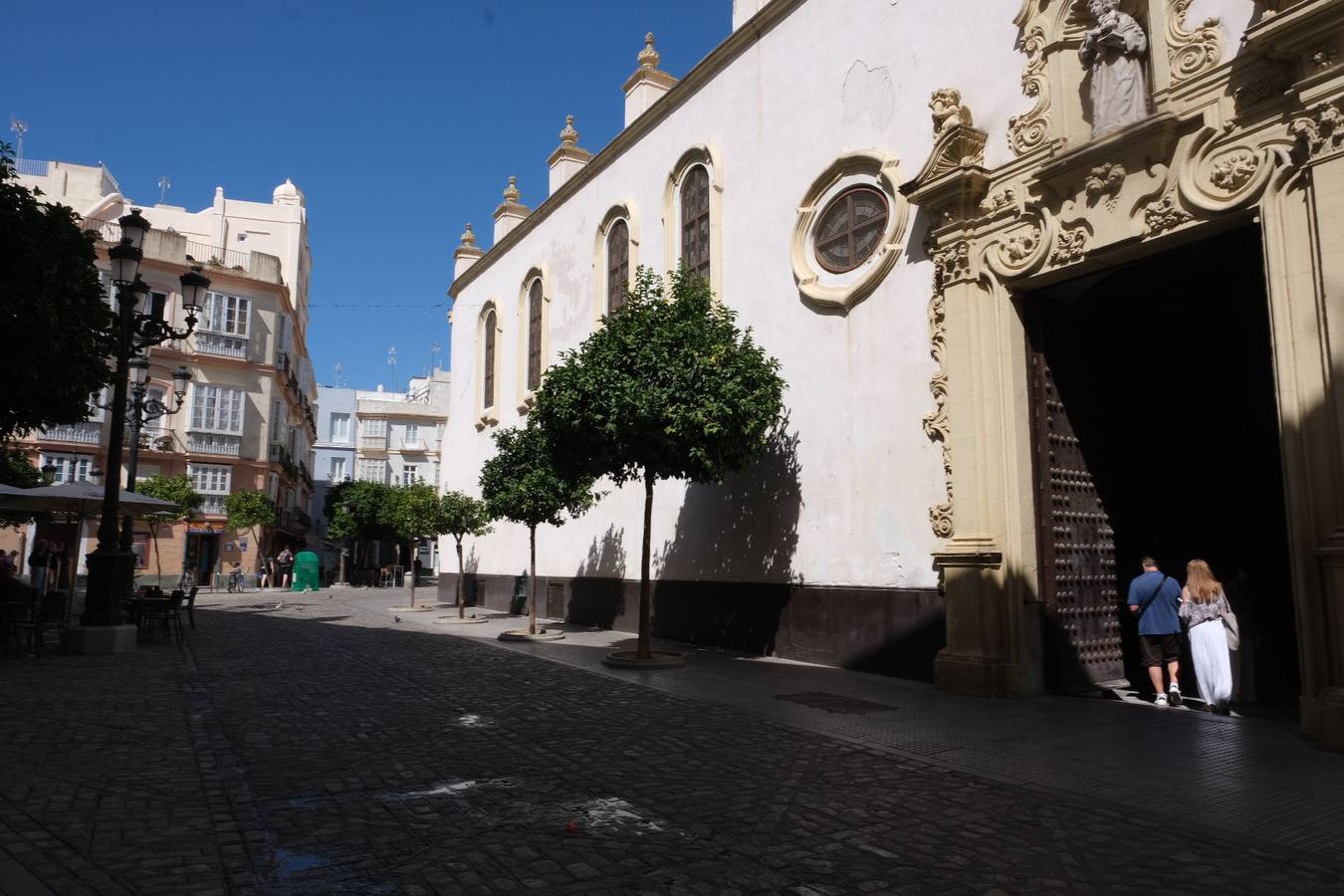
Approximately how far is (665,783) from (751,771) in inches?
25.7

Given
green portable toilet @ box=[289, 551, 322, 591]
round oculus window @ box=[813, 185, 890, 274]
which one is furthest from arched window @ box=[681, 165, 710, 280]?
green portable toilet @ box=[289, 551, 322, 591]

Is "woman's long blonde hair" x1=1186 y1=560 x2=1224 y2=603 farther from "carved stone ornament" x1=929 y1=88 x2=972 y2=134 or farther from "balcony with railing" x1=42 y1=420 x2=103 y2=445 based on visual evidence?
"balcony with railing" x1=42 y1=420 x2=103 y2=445

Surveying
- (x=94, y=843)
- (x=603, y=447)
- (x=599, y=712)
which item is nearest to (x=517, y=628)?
(x=603, y=447)

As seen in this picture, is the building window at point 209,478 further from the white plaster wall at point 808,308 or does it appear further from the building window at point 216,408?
the white plaster wall at point 808,308

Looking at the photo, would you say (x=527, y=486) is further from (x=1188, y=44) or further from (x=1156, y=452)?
(x=1188, y=44)

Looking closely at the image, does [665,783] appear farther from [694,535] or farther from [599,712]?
[694,535]

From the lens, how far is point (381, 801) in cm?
511

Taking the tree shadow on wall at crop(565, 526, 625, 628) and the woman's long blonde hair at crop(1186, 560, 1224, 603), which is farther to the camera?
the tree shadow on wall at crop(565, 526, 625, 628)

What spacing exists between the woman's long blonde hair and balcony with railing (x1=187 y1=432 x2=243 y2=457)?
37.1 m

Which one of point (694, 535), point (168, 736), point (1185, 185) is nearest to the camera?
point (168, 736)

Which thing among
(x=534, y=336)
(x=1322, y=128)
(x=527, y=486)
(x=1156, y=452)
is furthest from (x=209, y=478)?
(x=1322, y=128)

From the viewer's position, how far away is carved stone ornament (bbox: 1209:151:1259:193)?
24.4 ft

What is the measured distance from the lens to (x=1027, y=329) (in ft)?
31.8

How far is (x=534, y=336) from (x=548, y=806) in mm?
17236
